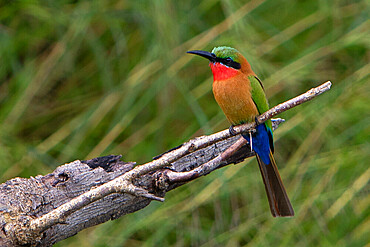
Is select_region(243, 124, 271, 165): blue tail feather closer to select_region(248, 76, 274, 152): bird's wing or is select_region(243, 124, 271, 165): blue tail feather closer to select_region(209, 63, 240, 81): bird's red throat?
select_region(248, 76, 274, 152): bird's wing

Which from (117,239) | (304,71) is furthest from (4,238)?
(304,71)

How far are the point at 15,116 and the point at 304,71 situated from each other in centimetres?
129

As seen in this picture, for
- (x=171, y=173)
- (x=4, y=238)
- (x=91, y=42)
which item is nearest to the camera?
(x=4, y=238)

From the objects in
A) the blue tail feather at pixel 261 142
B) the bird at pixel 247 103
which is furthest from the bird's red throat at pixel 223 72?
the blue tail feather at pixel 261 142

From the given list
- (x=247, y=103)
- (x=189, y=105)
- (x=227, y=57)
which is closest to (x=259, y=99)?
(x=247, y=103)

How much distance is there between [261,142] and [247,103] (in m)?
0.14

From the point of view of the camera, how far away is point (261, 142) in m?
1.91

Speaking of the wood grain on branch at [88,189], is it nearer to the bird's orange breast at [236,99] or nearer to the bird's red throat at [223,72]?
the bird's orange breast at [236,99]

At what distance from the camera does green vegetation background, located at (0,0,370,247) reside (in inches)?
96.2

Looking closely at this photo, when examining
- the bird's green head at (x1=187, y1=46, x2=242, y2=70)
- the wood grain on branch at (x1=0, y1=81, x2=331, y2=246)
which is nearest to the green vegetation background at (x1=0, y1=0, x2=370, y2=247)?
the bird's green head at (x1=187, y1=46, x2=242, y2=70)

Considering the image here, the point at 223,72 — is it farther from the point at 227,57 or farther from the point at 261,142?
the point at 261,142

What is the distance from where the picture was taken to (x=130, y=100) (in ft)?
8.11

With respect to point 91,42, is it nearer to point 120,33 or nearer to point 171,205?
point 120,33

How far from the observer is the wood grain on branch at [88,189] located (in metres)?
1.47
